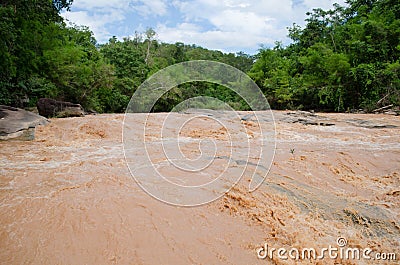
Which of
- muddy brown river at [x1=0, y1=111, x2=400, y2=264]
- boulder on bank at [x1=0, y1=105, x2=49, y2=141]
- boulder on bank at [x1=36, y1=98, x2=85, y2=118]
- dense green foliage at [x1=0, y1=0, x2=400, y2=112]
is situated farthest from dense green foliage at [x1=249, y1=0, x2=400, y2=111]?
boulder on bank at [x1=0, y1=105, x2=49, y2=141]

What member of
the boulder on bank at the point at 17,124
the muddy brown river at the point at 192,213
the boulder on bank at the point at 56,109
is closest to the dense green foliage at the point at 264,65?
the boulder on bank at the point at 56,109

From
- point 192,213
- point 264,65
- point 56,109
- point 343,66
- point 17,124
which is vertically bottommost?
point 192,213

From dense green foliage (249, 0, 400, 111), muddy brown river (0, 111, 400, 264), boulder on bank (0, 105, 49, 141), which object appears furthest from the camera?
dense green foliage (249, 0, 400, 111)

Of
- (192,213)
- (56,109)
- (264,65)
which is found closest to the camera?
(192,213)

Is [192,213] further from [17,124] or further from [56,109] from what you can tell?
[56,109]

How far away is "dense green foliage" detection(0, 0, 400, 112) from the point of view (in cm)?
1057

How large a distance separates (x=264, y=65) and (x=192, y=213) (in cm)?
1970

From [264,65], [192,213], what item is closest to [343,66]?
[264,65]

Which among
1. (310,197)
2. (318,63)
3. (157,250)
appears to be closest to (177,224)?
(157,250)

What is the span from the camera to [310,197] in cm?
330

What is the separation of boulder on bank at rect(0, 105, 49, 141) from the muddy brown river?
1.41 m

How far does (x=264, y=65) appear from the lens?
68.8 feet

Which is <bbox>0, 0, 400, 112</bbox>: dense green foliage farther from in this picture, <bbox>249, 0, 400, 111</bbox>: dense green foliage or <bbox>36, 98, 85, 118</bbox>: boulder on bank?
<bbox>36, 98, 85, 118</bbox>: boulder on bank

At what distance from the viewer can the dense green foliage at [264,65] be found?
1057 centimetres
